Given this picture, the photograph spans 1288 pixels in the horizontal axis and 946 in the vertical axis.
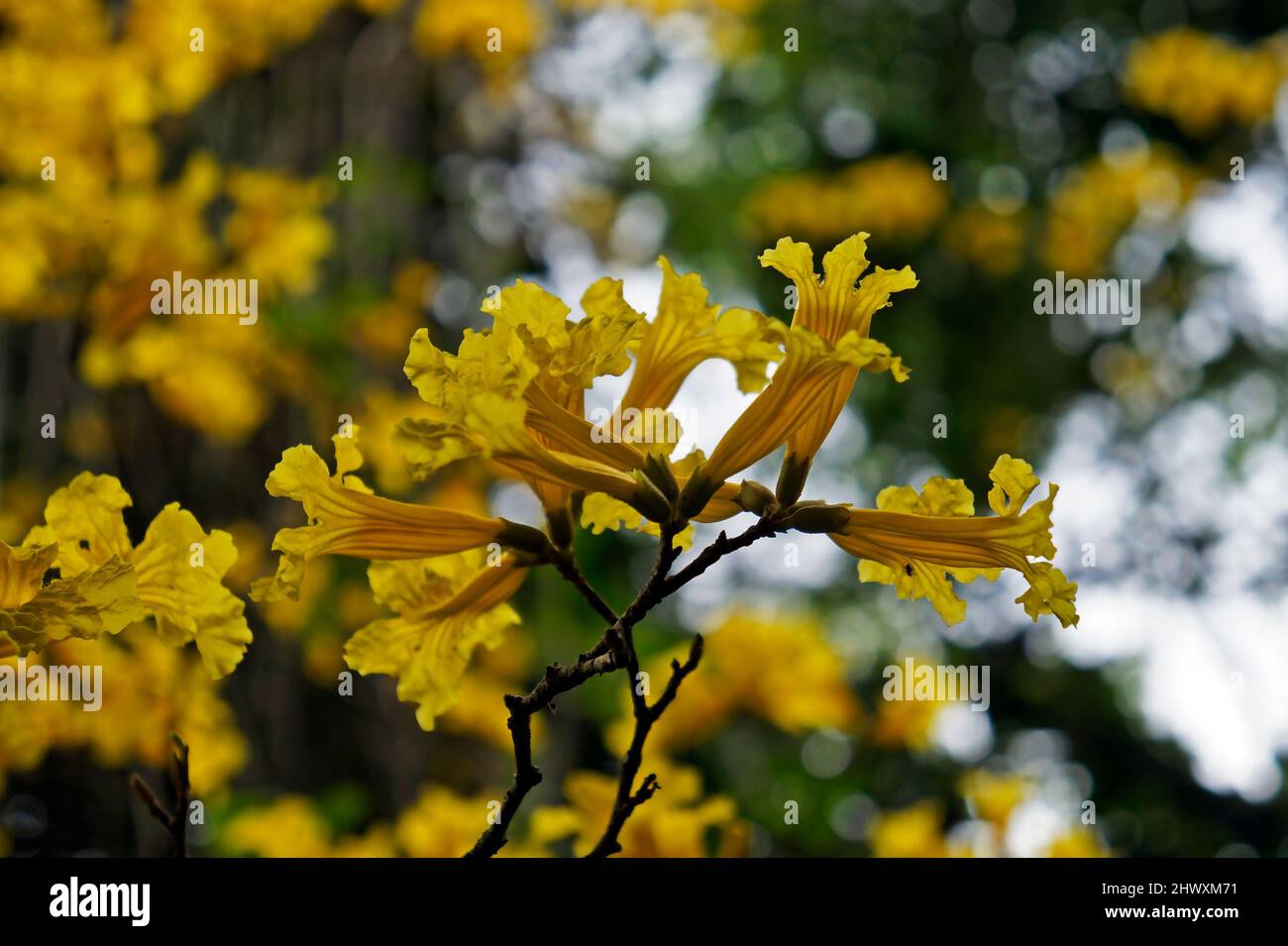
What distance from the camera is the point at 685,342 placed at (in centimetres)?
135

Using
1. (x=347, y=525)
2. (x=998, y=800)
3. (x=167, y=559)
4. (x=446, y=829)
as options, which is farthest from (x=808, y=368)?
(x=998, y=800)

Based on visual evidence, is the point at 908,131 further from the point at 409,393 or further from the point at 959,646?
the point at 409,393

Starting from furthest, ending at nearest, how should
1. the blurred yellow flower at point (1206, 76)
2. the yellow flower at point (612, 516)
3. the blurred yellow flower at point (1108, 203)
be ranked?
the blurred yellow flower at point (1108, 203) → the blurred yellow flower at point (1206, 76) → the yellow flower at point (612, 516)

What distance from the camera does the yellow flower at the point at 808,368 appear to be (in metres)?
1.19

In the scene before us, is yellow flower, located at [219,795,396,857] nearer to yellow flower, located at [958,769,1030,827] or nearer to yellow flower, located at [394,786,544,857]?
yellow flower, located at [394,786,544,857]

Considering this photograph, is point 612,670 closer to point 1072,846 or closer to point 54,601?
point 54,601

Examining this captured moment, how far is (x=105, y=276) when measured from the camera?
2.84 m

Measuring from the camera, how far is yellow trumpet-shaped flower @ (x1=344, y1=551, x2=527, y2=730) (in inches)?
52.1

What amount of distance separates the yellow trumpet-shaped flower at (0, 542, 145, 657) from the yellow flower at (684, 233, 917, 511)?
549mm

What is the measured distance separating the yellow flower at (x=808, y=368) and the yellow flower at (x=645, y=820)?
76 centimetres

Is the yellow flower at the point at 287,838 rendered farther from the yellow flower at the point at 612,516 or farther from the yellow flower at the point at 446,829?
the yellow flower at the point at 612,516

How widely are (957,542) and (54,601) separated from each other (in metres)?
0.89

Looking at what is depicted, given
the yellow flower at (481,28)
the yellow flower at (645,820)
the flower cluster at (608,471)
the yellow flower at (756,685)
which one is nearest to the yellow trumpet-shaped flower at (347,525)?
the flower cluster at (608,471)

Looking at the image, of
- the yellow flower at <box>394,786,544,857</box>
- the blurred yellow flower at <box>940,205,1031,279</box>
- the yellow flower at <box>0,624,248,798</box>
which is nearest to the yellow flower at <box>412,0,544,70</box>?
the blurred yellow flower at <box>940,205,1031,279</box>
